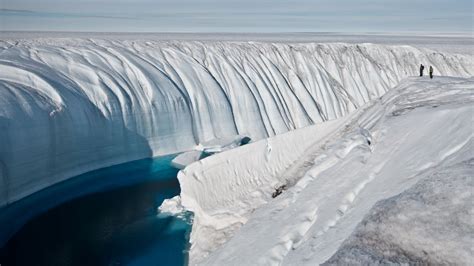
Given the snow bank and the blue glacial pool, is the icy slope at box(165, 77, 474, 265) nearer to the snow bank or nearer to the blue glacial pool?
the snow bank

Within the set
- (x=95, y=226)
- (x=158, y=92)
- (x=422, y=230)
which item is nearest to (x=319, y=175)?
(x=422, y=230)

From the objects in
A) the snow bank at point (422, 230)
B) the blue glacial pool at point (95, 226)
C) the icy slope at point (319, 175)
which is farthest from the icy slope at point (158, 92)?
the snow bank at point (422, 230)

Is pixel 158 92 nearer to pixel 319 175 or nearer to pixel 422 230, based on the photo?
pixel 319 175

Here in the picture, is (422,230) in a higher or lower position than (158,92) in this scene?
lower

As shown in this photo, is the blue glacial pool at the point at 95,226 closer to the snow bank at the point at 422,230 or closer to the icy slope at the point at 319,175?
the icy slope at the point at 319,175

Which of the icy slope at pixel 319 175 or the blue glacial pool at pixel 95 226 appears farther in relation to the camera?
the blue glacial pool at pixel 95 226
